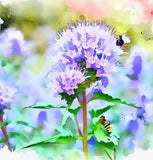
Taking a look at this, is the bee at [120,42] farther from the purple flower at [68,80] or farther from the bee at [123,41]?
the purple flower at [68,80]

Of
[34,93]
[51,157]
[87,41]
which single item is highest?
[87,41]

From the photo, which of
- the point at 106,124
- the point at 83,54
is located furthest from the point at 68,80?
the point at 106,124

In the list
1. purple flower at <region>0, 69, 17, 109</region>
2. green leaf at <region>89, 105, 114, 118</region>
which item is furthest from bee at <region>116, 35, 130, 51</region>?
purple flower at <region>0, 69, 17, 109</region>

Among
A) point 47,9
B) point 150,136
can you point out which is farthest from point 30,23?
point 150,136

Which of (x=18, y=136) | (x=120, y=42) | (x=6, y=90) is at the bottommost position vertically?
(x=18, y=136)

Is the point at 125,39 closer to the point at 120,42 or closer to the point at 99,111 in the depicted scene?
the point at 120,42

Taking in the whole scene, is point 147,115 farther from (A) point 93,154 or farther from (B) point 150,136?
(A) point 93,154

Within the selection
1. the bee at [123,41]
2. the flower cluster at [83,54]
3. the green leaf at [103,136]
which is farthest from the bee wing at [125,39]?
the green leaf at [103,136]
